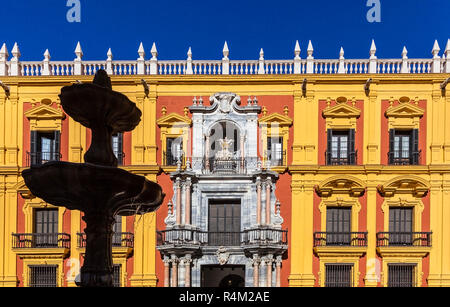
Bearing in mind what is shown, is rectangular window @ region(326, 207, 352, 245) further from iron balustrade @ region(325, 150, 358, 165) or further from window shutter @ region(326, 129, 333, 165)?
window shutter @ region(326, 129, 333, 165)

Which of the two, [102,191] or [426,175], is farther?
[426,175]

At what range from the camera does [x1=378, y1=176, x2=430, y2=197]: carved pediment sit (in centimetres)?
1723

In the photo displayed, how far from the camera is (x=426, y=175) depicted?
17391 mm

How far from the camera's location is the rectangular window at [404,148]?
17562 mm

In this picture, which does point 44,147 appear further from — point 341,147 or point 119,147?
point 341,147

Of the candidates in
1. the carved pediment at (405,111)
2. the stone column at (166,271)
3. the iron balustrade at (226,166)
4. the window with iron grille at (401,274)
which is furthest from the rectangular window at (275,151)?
the window with iron grille at (401,274)

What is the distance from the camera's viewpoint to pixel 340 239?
17.1m

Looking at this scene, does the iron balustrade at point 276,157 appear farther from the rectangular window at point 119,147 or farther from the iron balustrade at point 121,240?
the iron balustrade at point 121,240

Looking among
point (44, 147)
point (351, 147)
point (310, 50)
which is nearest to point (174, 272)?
point (44, 147)

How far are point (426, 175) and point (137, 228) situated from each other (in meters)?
10.1

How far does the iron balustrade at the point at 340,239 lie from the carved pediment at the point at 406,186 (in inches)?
65.9

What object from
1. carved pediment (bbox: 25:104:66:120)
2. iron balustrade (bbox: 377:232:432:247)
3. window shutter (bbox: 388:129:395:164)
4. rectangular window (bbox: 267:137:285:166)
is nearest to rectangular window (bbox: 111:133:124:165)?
carved pediment (bbox: 25:104:66:120)
